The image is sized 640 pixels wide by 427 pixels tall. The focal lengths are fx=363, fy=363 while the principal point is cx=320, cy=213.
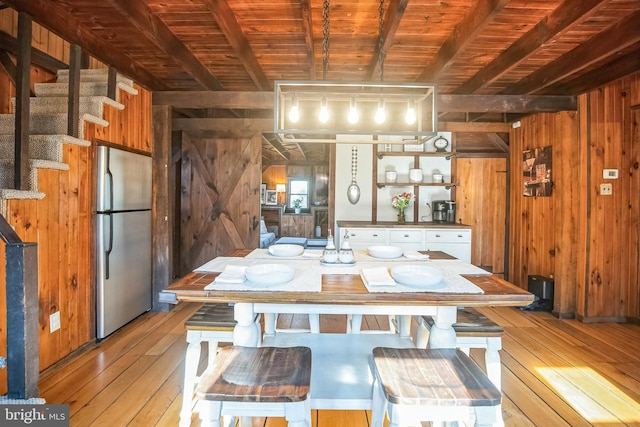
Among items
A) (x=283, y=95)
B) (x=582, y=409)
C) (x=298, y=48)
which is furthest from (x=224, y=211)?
(x=582, y=409)

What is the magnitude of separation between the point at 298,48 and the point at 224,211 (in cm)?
277

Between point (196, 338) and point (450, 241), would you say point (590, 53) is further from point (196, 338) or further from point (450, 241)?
point (196, 338)

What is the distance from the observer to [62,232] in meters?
2.75

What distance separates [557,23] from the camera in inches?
98.5

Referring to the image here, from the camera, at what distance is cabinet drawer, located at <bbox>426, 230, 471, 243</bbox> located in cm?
472

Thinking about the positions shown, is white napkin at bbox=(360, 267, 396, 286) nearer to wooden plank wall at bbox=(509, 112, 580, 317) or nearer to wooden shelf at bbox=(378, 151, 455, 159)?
wooden plank wall at bbox=(509, 112, 580, 317)

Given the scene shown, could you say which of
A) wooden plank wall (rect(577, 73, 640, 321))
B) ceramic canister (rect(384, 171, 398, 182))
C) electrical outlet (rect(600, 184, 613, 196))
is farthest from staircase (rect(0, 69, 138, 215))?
electrical outlet (rect(600, 184, 613, 196))

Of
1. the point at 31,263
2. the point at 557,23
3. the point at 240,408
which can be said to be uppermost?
the point at 557,23

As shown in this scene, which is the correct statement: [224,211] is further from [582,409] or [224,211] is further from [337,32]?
[582,409]

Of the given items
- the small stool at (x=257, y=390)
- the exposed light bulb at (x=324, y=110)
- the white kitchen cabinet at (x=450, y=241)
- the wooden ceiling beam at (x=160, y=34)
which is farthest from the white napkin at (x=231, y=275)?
the white kitchen cabinet at (x=450, y=241)

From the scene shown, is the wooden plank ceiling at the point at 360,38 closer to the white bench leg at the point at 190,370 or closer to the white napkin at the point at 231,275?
the white napkin at the point at 231,275

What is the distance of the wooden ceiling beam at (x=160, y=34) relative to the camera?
2.33 m

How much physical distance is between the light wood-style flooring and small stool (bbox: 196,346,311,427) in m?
0.88

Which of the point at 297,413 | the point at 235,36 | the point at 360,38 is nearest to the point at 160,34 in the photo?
the point at 235,36
